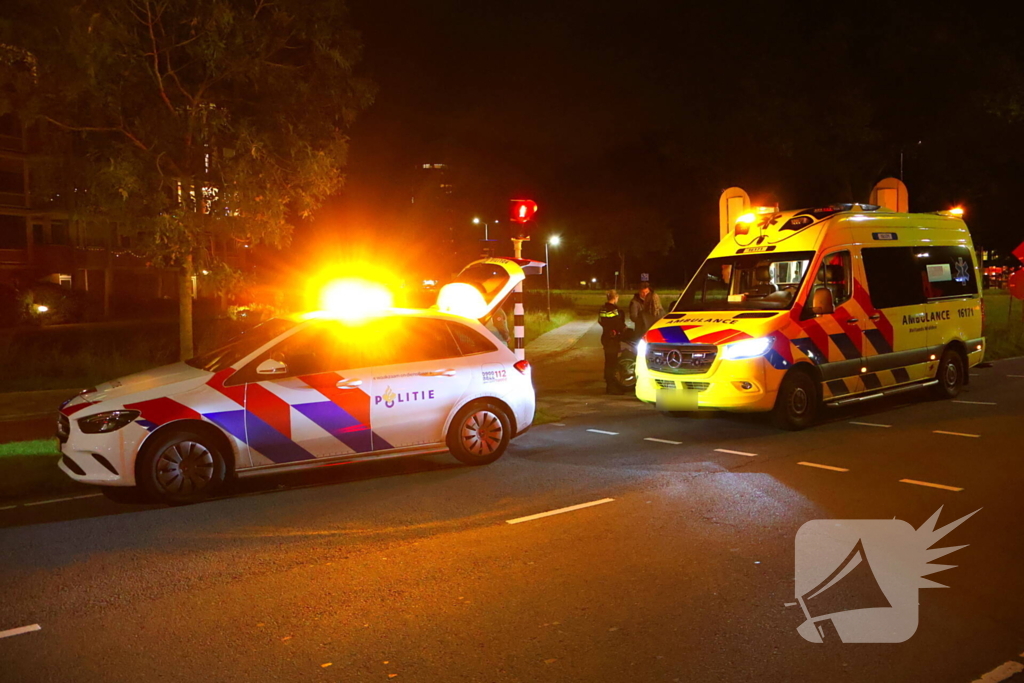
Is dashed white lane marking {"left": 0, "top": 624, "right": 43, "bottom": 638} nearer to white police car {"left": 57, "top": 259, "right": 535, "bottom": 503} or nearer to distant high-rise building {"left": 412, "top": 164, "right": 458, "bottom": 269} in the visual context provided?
white police car {"left": 57, "top": 259, "right": 535, "bottom": 503}

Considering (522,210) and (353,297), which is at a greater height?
(522,210)

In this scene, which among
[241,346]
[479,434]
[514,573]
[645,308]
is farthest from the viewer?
[645,308]

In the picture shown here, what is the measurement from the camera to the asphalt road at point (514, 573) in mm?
4164

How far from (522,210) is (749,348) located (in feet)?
12.9

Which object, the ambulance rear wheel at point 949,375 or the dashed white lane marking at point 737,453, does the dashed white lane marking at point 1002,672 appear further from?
the ambulance rear wheel at point 949,375

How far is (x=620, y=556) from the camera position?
570 cm

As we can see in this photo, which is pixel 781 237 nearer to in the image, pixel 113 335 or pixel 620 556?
pixel 620 556

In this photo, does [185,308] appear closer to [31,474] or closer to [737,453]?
[31,474]

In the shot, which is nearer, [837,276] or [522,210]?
[837,276]

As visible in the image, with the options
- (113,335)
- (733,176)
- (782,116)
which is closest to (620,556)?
(113,335)

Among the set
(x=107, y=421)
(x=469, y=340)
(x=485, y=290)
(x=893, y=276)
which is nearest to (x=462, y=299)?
(x=485, y=290)

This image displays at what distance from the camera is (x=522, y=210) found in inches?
481

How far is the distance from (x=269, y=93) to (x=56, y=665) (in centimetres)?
1079
